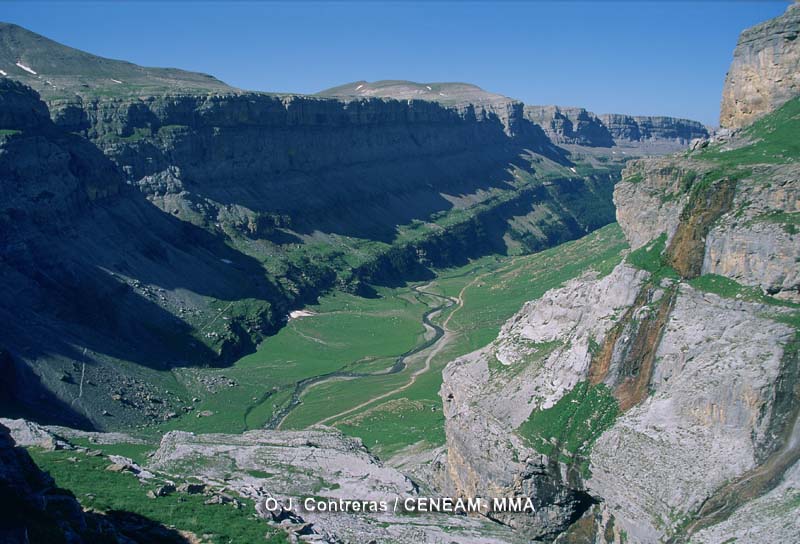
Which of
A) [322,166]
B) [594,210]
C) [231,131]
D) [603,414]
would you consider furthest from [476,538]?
[594,210]

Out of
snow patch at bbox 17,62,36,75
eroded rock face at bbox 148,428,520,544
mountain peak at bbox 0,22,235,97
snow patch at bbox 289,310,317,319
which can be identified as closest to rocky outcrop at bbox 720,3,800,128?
eroded rock face at bbox 148,428,520,544

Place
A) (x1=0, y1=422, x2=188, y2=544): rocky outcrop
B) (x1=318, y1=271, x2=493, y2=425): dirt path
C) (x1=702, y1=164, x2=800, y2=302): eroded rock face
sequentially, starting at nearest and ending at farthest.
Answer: (x1=0, y1=422, x2=188, y2=544): rocky outcrop → (x1=702, y1=164, x2=800, y2=302): eroded rock face → (x1=318, y1=271, x2=493, y2=425): dirt path

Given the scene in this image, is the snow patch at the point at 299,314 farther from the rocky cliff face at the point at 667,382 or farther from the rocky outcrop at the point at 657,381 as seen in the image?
the rocky outcrop at the point at 657,381

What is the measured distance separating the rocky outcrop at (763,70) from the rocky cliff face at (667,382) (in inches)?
226

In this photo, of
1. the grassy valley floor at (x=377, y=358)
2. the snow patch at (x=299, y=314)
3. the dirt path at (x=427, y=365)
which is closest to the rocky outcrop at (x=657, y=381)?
the grassy valley floor at (x=377, y=358)

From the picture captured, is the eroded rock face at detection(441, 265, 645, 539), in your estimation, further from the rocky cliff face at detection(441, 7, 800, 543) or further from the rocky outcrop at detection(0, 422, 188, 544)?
the rocky outcrop at detection(0, 422, 188, 544)

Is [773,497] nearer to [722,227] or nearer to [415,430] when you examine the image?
[722,227]

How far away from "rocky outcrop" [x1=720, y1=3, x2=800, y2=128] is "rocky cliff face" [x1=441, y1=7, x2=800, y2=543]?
573 centimetres

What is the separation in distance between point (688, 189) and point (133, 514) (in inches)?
1280

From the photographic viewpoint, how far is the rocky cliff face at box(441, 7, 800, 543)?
105ft

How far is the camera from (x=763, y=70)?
51.5 meters

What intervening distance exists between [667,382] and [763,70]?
27.5 metres

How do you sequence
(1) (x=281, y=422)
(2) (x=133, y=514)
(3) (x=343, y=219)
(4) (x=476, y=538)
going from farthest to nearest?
(3) (x=343, y=219) < (1) (x=281, y=422) < (4) (x=476, y=538) < (2) (x=133, y=514)

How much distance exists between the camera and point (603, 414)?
37.8 metres
